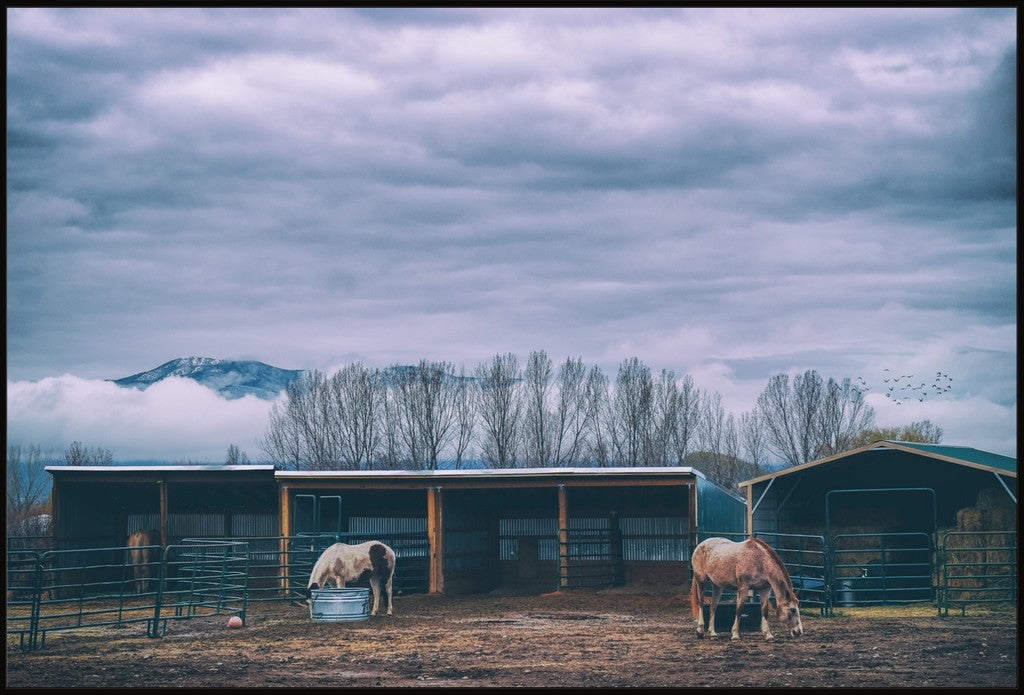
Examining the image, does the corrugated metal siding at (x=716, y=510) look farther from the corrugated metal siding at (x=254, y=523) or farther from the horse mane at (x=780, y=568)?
the corrugated metal siding at (x=254, y=523)

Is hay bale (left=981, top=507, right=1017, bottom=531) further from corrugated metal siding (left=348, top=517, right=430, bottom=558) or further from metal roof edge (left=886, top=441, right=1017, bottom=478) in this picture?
corrugated metal siding (left=348, top=517, right=430, bottom=558)

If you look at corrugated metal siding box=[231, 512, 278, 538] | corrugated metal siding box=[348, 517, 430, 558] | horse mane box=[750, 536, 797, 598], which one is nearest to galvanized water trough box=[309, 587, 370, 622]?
horse mane box=[750, 536, 797, 598]

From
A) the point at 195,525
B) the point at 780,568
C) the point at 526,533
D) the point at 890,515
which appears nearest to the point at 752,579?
the point at 780,568

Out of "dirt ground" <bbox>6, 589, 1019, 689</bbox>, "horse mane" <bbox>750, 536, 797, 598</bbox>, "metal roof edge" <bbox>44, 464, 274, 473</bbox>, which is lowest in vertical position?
"dirt ground" <bbox>6, 589, 1019, 689</bbox>

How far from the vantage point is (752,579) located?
14.9 metres

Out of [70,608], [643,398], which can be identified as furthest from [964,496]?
[643,398]

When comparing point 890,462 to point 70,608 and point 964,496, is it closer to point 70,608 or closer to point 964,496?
point 964,496

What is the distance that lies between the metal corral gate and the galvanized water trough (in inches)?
40.3

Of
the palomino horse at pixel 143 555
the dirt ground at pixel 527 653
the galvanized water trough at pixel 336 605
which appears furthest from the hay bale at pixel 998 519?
the palomino horse at pixel 143 555

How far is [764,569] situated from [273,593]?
34.2 feet

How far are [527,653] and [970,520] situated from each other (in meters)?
9.16

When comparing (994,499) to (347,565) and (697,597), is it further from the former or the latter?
(347,565)

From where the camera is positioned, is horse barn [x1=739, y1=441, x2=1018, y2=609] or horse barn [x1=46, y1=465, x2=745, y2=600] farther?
horse barn [x1=46, y1=465, x2=745, y2=600]

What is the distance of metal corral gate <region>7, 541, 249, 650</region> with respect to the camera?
47.1 ft
